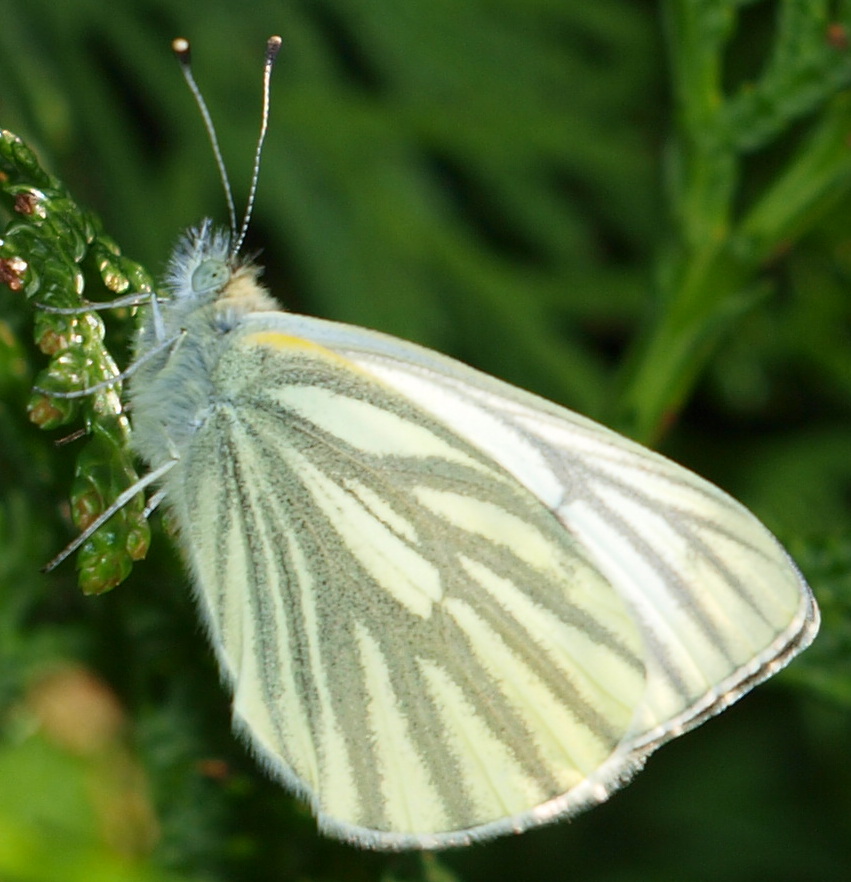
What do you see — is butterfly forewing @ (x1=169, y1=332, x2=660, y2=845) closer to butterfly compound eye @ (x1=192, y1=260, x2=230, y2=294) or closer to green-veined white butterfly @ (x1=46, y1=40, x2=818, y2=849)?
green-veined white butterfly @ (x1=46, y1=40, x2=818, y2=849)

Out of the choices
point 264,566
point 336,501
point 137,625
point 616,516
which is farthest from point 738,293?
point 137,625

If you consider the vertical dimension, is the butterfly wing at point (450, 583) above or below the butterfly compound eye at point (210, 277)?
below

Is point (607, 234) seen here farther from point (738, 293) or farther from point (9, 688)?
point (9, 688)

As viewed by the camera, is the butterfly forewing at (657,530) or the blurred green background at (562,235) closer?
the butterfly forewing at (657,530)

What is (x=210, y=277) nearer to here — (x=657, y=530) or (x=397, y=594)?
(x=397, y=594)

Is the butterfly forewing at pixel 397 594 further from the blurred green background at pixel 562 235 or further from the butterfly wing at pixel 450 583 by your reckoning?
the blurred green background at pixel 562 235

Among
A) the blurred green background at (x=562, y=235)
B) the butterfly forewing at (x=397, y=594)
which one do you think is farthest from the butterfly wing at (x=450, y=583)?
the blurred green background at (x=562, y=235)
